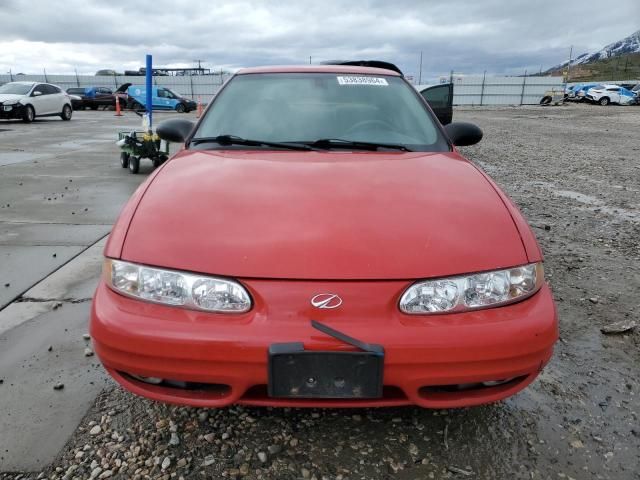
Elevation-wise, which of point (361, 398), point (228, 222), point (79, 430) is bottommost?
point (79, 430)

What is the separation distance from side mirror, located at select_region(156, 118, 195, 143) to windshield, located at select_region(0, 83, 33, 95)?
18.0 meters

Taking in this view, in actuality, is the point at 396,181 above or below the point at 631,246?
above

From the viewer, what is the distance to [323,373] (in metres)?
1.52

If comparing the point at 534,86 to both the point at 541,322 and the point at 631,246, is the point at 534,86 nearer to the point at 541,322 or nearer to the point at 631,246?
the point at 631,246

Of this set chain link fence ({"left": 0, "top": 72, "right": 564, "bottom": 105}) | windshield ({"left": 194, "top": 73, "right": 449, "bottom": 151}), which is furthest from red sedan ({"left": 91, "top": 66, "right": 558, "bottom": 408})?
chain link fence ({"left": 0, "top": 72, "right": 564, "bottom": 105})

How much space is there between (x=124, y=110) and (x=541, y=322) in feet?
103

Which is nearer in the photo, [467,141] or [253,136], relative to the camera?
[253,136]

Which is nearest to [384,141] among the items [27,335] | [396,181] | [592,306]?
[396,181]

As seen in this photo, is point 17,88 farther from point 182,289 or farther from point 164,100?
point 182,289

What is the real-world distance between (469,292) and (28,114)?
19.9 metres

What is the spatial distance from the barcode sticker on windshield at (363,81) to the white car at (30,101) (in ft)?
58.3

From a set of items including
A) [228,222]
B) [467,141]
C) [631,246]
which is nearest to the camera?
[228,222]

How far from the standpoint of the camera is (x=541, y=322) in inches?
64.2

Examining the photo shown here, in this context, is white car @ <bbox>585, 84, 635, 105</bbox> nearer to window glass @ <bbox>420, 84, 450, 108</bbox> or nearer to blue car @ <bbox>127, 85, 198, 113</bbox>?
blue car @ <bbox>127, 85, 198, 113</bbox>
